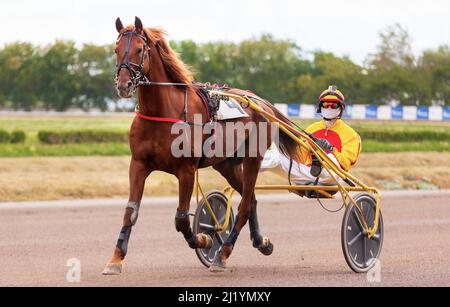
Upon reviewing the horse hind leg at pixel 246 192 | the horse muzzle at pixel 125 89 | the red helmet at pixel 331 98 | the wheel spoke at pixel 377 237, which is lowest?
the wheel spoke at pixel 377 237

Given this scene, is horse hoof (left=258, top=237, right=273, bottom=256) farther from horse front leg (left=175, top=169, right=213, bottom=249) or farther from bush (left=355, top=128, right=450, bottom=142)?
bush (left=355, top=128, right=450, bottom=142)

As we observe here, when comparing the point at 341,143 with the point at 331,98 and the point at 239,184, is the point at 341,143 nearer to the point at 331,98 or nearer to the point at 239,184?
the point at 331,98

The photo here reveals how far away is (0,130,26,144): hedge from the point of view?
Answer: 864 inches

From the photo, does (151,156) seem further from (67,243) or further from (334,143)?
(67,243)

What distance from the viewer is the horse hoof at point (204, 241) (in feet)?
23.4

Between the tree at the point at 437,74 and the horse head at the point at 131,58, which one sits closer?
the horse head at the point at 131,58

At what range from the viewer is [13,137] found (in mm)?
22000

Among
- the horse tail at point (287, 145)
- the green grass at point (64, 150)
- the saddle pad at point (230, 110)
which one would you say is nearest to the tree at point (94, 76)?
the green grass at point (64, 150)

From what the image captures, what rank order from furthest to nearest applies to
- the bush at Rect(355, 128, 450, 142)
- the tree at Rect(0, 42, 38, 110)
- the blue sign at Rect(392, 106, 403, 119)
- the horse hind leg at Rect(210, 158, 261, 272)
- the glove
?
the tree at Rect(0, 42, 38, 110), the blue sign at Rect(392, 106, 403, 119), the bush at Rect(355, 128, 450, 142), the glove, the horse hind leg at Rect(210, 158, 261, 272)

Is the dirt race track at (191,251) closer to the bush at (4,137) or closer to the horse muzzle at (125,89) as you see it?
the horse muzzle at (125,89)

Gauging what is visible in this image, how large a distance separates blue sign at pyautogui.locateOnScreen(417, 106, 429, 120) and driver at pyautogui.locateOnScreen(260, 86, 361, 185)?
19.5m

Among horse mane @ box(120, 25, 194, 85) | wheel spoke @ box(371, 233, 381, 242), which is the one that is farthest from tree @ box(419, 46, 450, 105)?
horse mane @ box(120, 25, 194, 85)

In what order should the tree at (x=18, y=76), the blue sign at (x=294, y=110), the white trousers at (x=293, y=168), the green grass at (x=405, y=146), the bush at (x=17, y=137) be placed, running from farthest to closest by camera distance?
the tree at (x=18, y=76) < the blue sign at (x=294, y=110) < the green grass at (x=405, y=146) < the bush at (x=17, y=137) < the white trousers at (x=293, y=168)
